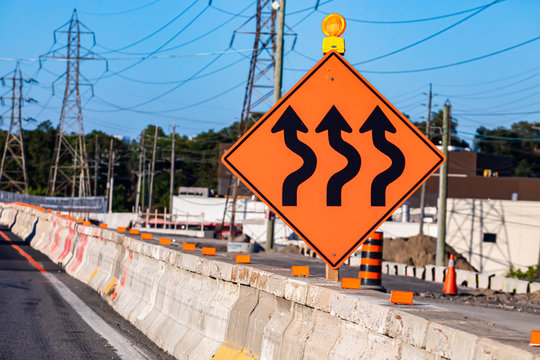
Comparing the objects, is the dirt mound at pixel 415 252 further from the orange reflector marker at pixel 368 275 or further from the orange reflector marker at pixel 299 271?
the orange reflector marker at pixel 299 271

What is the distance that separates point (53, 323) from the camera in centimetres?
980

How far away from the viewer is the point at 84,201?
6494cm

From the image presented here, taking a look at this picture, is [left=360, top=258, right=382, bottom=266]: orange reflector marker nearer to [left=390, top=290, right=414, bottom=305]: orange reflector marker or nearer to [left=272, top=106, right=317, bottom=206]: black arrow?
[left=272, top=106, right=317, bottom=206]: black arrow

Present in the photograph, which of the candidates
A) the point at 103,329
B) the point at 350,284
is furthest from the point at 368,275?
the point at 350,284

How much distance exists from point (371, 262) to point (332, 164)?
7925 millimetres

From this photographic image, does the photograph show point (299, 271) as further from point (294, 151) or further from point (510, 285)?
point (510, 285)

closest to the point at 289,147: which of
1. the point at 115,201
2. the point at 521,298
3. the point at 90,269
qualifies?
the point at 90,269

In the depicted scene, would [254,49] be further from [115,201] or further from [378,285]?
[115,201]

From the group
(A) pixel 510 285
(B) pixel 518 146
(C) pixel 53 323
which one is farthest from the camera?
(B) pixel 518 146

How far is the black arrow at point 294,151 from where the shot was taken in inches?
231

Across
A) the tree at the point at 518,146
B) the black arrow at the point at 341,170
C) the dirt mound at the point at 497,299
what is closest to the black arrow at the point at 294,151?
the black arrow at the point at 341,170

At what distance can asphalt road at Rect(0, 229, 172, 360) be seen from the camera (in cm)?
790

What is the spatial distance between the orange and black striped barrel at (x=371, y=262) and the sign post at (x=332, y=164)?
757 cm

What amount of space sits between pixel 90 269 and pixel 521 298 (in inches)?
423
